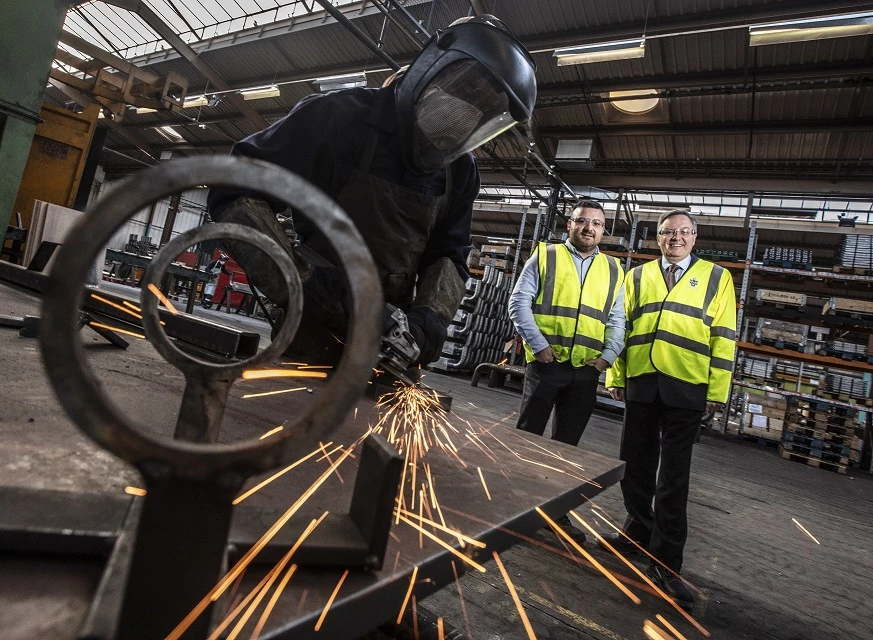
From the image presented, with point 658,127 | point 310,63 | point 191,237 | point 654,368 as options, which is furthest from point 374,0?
point 191,237

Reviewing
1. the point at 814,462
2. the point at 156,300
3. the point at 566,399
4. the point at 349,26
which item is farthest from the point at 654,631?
the point at 349,26

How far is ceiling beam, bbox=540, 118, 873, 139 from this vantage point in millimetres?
7988

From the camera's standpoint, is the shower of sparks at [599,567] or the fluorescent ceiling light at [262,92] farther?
the fluorescent ceiling light at [262,92]

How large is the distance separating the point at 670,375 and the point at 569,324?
66cm

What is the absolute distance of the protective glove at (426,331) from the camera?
1675 millimetres

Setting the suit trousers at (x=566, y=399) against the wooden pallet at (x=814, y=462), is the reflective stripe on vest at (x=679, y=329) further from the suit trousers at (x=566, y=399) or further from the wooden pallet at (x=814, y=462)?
the wooden pallet at (x=814, y=462)

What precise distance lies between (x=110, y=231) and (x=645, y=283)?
293cm

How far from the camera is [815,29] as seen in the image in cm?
518

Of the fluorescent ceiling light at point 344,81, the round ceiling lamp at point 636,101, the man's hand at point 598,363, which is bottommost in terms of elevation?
the man's hand at point 598,363

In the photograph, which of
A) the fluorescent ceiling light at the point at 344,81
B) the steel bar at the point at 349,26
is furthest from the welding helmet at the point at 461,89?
the fluorescent ceiling light at the point at 344,81

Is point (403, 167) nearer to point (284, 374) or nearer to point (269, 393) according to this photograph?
point (284, 374)

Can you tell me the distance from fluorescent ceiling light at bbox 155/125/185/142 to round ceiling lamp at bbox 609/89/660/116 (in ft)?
49.6

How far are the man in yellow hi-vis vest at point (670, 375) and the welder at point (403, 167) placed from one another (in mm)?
1266

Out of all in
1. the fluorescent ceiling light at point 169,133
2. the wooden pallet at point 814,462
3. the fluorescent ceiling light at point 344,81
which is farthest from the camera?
the fluorescent ceiling light at point 169,133
